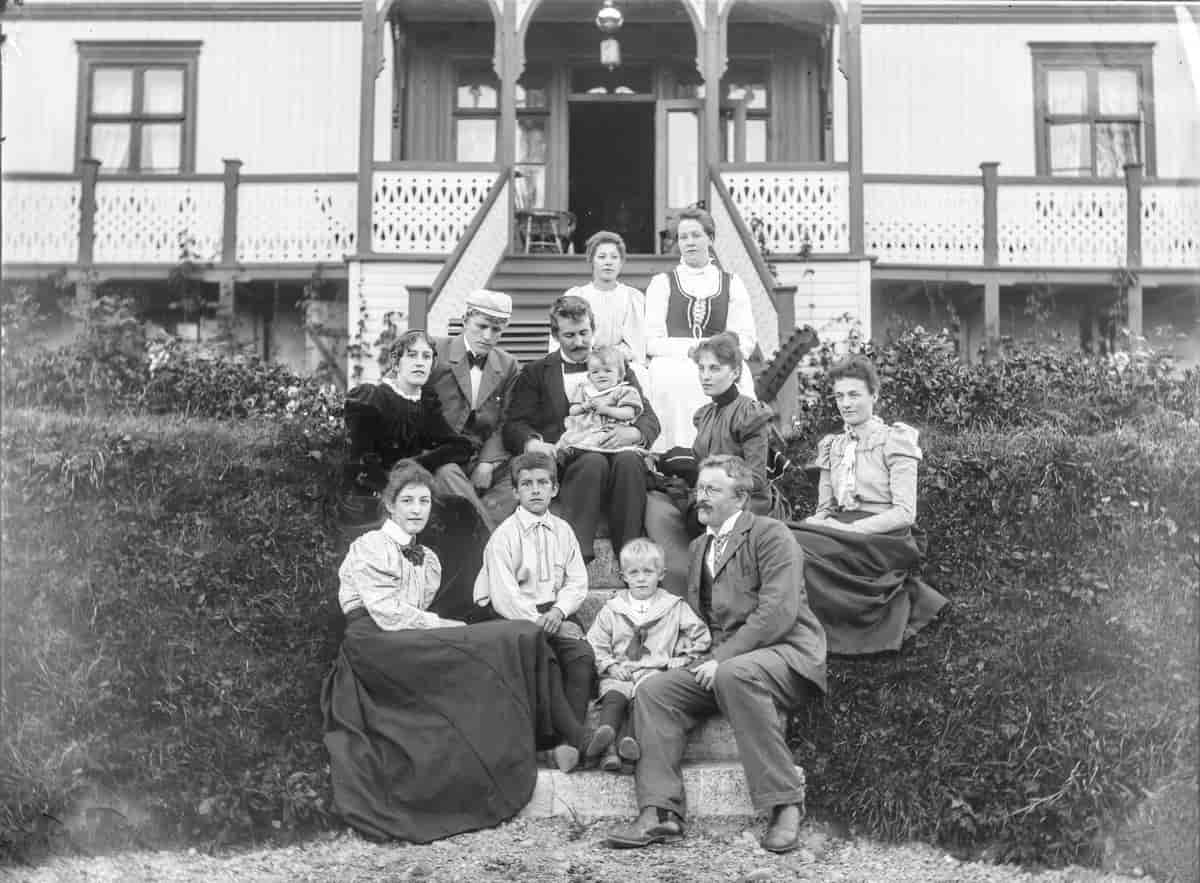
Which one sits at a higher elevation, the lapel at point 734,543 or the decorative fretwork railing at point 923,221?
the decorative fretwork railing at point 923,221

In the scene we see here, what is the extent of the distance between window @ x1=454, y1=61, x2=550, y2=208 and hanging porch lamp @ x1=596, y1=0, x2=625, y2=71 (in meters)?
0.92

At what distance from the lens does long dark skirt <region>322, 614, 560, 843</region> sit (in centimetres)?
641

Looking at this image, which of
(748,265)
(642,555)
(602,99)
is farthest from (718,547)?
(602,99)

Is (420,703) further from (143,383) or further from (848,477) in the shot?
(143,383)

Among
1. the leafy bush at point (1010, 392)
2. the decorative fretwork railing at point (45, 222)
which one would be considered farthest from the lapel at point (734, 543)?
the decorative fretwork railing at point (45, 222)

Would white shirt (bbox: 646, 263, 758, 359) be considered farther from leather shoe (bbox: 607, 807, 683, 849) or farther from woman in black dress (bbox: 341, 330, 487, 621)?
leather shoe (bbox: 607, 807, 683, 849)

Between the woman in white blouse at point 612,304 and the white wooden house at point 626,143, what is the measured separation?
6.05 m

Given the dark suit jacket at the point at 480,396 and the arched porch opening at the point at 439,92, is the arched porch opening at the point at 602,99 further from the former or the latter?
the dark suit jacket at the point at 480,396

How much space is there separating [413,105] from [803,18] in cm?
465

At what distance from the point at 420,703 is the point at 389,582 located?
62cm

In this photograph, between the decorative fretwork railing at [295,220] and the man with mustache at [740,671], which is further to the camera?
the decorative fretwork railing at [295,220]

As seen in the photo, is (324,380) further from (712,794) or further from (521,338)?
(712,794)

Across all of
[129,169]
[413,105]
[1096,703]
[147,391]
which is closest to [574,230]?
[413,105]

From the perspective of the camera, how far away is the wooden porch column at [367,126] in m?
15.4
